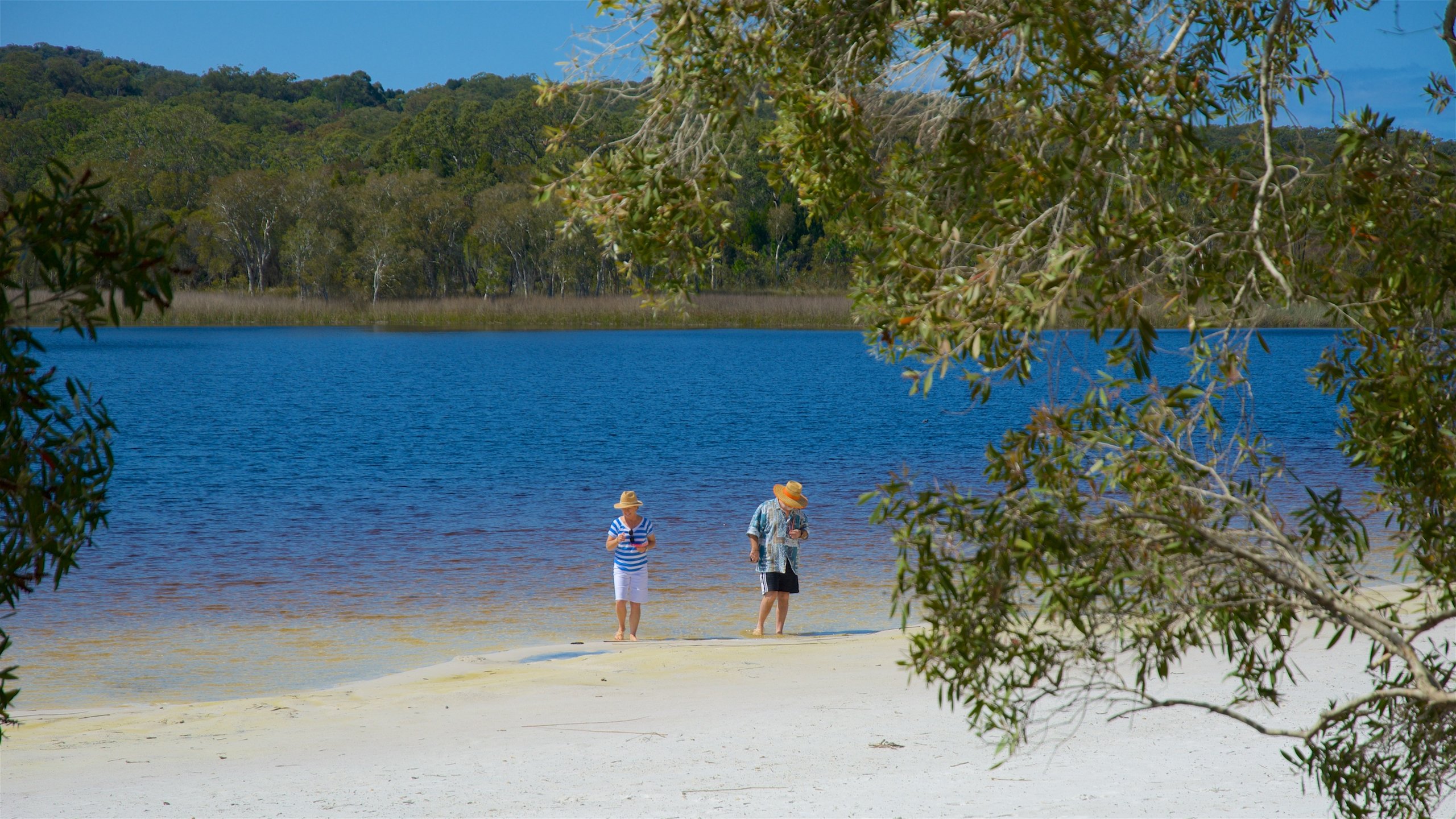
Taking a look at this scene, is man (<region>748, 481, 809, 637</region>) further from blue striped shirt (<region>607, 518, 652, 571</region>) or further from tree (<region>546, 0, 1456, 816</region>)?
tree (<region>546, 0, 1456, 816</region>)

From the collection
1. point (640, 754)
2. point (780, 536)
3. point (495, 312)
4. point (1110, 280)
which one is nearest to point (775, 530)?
point (780, 536)

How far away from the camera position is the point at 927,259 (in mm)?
3793

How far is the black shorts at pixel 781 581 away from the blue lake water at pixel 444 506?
48.8 inches

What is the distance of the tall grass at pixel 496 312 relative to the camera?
96938 millimetres

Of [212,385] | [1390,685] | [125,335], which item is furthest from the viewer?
[125,335]

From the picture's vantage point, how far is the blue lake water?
1389 cm

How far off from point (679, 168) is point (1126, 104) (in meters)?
1.56

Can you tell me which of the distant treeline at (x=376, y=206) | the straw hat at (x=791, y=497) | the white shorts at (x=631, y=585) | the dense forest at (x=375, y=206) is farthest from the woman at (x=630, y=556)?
the dense forest at (x=375, y=206)

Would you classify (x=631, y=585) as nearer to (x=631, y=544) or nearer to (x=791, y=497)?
(x=631, y=544)

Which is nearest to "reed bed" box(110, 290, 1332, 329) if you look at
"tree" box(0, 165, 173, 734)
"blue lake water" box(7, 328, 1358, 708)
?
"blue lake water" box(7, 328, 1358, 708)

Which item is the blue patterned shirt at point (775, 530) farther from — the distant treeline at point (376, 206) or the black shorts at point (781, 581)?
the distant treeline at point (376, 206)

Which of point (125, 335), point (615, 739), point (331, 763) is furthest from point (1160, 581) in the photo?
point (125, 335)

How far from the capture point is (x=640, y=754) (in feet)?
27.0

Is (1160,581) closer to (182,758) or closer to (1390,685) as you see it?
(1390,685)
